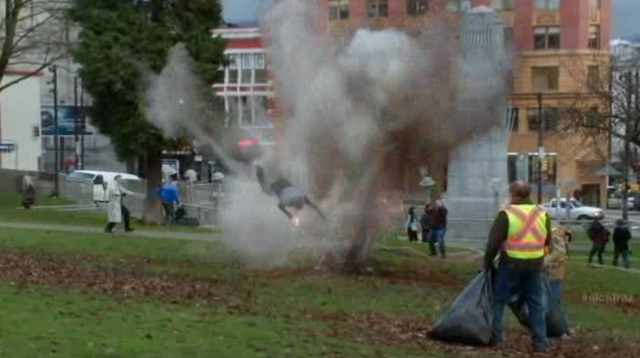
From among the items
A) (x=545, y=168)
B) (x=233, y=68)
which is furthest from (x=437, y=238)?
(x=545, y=168)

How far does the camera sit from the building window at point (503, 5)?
2270 centimetres

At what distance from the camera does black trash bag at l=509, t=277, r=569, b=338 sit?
1302 cm

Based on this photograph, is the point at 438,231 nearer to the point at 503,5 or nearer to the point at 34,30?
the point at 503,5

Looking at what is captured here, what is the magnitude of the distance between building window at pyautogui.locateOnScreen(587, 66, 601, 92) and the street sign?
3420 centimetres

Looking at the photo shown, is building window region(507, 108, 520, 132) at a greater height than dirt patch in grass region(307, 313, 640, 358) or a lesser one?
greater

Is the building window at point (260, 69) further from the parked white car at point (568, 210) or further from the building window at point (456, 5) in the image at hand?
the parked white car at point (568, 210)

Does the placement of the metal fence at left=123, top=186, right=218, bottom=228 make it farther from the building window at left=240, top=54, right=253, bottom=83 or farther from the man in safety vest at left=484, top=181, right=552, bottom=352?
the man in safety vest at left=484, top=181, right=552, bottom=352

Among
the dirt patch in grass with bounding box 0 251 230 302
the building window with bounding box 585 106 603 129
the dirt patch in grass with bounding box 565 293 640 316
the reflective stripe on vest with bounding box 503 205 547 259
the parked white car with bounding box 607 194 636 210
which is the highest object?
the building window with bounding box 585 106 603 129

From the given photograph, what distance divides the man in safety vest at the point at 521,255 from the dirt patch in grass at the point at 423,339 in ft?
1.29

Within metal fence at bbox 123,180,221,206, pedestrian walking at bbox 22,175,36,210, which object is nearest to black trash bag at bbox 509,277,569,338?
metal fence at bbox 123,180,221,206

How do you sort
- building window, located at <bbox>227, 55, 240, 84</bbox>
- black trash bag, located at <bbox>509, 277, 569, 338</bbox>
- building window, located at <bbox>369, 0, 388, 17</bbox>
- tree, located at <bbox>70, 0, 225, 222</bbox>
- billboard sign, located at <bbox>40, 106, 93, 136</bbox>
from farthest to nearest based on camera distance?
billboard sign, located at <bbox>40, 106, 93, 136</bbox>
tree, located at <bbox>70, 0, 225, 222</bbox>
building window, located at <bbox>227, 55, 240, 84</bbox>
building window, located at <bbox>369, 0, 388, 17</bbox>
black trash bag, located at <bbox>509, 277, 569, 338</bbox>

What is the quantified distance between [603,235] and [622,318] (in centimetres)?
1612

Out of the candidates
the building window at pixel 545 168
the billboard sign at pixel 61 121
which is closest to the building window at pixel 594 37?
the building window at pixel 545 168

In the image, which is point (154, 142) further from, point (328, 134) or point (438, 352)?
point (438, 352)
